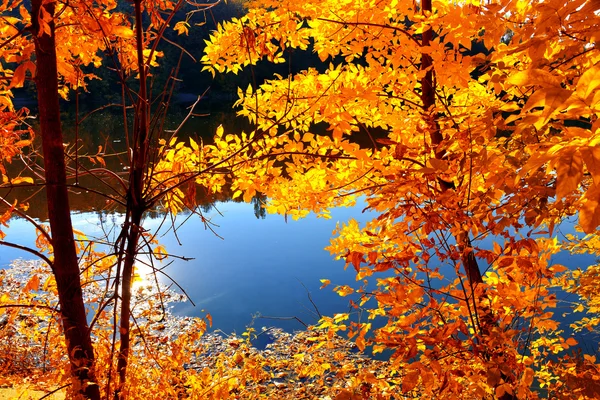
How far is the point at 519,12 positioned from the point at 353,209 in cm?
1108

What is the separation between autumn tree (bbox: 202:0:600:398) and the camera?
3.52 feet

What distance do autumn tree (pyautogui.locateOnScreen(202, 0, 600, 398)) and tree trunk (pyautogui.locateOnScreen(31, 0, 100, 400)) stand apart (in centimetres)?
75

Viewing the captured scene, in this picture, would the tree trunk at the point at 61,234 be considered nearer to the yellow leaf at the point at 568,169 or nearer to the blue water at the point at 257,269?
the yellow leaf at the point at 568,169

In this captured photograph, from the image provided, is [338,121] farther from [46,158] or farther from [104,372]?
[104,372]

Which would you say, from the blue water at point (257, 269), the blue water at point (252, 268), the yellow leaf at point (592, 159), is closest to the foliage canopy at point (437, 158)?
the yellow leaf at point (592, 159)

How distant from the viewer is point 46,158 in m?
1.74

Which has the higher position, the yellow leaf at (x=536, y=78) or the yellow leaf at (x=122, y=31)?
the yellow leaf at (x=122, y=31)

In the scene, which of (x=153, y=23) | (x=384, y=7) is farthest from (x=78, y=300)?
→ (x=384, y=7)

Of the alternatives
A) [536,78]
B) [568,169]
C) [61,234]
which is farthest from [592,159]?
[61,234]

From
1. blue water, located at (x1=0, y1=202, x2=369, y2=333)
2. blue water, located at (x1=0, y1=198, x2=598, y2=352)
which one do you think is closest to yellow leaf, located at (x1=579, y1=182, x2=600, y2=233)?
blue water, located at (x1=0, y1=198, x2=598, y2=352)

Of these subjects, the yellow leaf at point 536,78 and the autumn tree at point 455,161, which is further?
the autumn tree at point 455,161

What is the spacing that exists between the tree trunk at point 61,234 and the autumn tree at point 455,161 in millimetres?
749

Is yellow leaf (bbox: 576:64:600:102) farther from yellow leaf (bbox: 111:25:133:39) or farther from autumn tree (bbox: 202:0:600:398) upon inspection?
yellow leaf (bbox: 111:25:133:39)

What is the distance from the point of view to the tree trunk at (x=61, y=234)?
1689 mm
